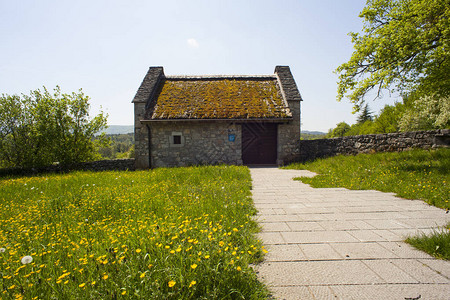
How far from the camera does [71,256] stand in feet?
7.36

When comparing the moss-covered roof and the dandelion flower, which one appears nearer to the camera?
the dandelion flower

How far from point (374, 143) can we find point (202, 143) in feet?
28.6

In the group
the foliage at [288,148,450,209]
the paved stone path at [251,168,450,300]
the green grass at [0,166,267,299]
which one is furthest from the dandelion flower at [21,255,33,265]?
the foliage at [288,148,450,209]

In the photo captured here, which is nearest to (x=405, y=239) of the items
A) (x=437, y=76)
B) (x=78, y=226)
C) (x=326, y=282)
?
(x=326, y=282)

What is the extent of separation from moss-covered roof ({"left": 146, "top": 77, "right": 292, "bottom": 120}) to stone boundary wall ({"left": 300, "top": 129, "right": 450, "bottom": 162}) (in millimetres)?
2550

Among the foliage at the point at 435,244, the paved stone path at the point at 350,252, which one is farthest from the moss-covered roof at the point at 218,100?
the foliage at the point at 435,244

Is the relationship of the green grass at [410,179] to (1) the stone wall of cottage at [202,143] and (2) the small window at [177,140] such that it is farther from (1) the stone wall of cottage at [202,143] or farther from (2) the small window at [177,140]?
(2) the small window at [177,140]

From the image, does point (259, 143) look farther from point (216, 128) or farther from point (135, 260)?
point (135, 260)

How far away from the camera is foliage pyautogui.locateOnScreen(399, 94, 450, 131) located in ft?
74.9

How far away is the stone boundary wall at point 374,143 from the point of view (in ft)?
27.0

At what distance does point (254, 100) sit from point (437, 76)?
8576 millimetres

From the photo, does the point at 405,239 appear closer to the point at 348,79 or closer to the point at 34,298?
the point at 34,298

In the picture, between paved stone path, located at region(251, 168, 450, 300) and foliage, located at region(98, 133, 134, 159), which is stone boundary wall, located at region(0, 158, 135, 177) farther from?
paved stone path, located at region(251, 168, 450, 300)

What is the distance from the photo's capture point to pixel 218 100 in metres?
14.2
